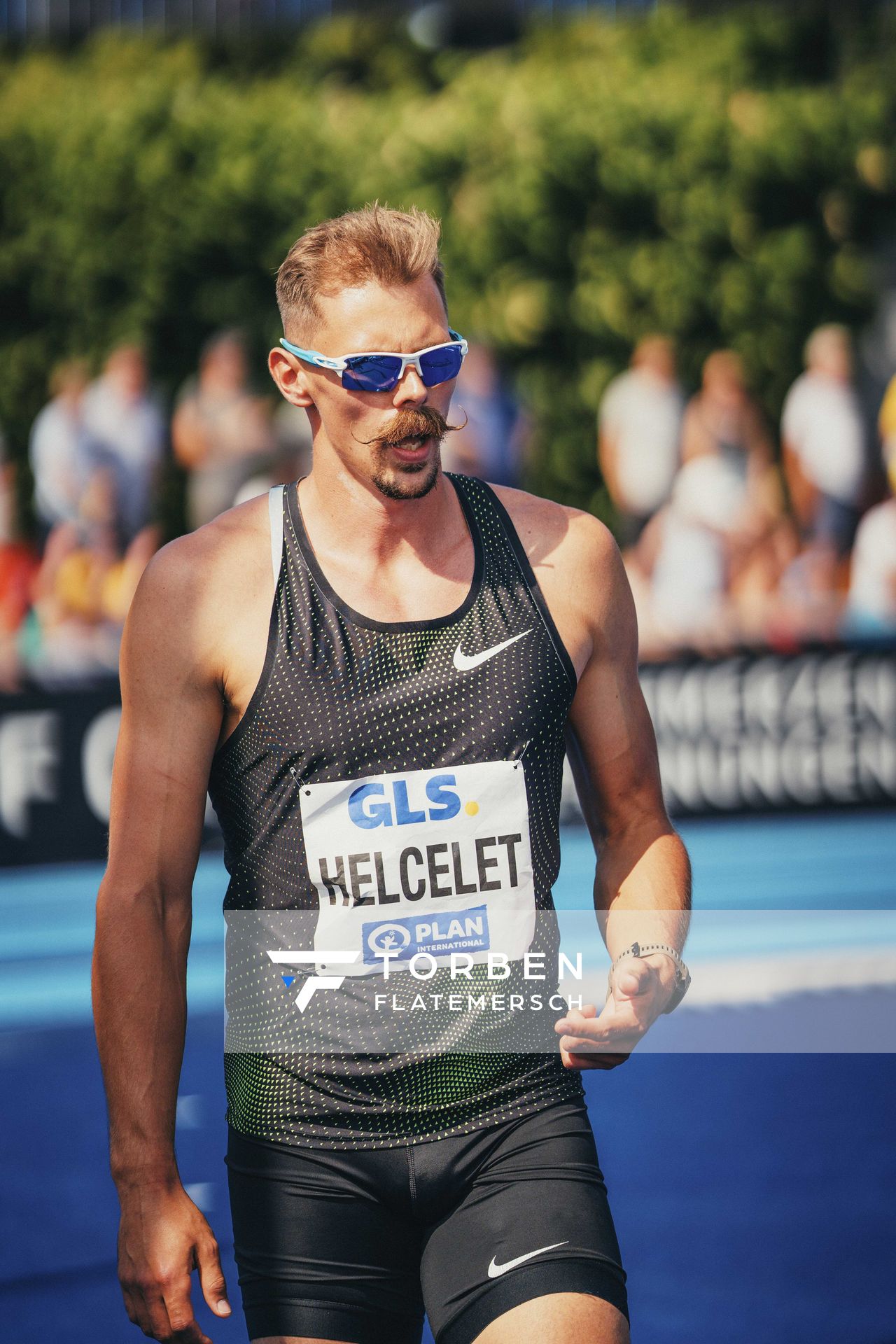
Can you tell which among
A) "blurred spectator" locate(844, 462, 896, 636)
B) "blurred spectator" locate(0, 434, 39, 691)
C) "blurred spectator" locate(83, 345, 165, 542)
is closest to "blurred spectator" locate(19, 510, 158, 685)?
"blurred spectator" locate(0, 434, 39, 691)

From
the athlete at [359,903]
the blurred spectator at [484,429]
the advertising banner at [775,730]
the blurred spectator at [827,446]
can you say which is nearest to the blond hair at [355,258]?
the athlete at [359,903]

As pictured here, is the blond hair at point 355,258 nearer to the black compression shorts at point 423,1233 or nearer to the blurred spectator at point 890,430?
the black compression shorts at point 423,1233

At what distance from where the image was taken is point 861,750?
30.2ft

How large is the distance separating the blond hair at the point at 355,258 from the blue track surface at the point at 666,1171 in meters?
2.72

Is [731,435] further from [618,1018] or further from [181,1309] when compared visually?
[181,1309]

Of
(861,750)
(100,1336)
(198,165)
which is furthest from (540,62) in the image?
(100,1336)

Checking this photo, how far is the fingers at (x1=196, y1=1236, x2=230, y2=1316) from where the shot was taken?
2.41 m

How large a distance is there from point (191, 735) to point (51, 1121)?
360 cm

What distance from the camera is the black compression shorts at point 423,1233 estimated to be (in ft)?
8.02

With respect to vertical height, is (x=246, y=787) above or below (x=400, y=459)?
below

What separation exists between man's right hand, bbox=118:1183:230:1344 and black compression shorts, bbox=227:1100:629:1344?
0.10 metres

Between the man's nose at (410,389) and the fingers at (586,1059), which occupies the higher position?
the man's nose at (410,389)

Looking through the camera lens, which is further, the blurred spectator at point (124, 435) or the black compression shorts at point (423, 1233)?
the blurred spectator at point (124, 435)

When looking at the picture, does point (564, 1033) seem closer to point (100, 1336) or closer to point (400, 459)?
point (400, 459)
